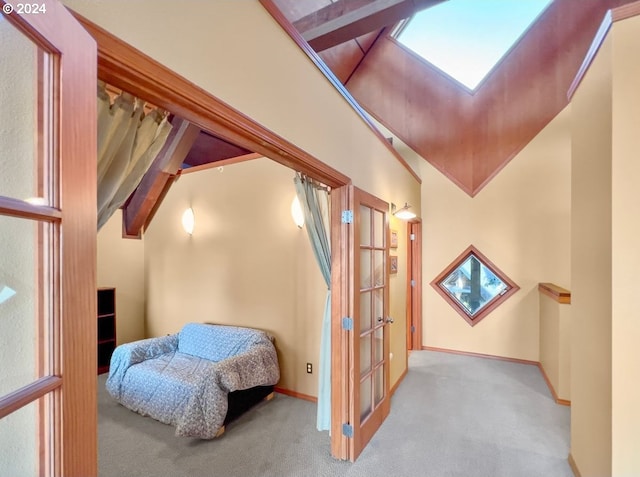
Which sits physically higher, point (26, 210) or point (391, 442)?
point (26, 210)

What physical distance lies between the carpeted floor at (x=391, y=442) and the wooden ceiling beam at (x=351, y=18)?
4.06m

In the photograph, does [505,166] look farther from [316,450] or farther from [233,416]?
[233,416]

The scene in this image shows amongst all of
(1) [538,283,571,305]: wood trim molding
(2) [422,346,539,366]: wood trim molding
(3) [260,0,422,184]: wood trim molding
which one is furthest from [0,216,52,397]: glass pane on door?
(2) [422,346,539,366]: wood trim molding

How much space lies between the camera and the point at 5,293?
608mm

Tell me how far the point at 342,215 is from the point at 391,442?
6.22ft

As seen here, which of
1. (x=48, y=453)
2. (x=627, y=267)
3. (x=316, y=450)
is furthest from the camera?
(x=316, y=450)

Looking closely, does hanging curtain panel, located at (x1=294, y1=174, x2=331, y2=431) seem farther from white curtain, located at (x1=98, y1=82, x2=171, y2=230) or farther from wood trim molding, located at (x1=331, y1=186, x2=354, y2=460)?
white curtain, located at (x1=98, y1=82, x2=171, y2=230)

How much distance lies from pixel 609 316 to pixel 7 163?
2.48m

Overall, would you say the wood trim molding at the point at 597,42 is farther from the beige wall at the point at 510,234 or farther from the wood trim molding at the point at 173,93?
the beige wall at the point at 510,234

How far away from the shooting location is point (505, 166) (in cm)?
439

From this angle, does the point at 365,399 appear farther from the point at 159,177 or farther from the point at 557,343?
the point at 159,177

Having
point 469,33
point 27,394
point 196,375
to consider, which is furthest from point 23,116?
point 469,33

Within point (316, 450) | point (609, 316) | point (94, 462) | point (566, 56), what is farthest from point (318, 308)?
point (566, 56)

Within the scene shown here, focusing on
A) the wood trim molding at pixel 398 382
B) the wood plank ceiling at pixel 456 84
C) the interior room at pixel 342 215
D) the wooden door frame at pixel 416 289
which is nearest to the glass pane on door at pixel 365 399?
the interior room at pixel 342 215
